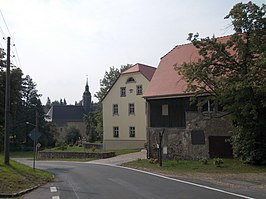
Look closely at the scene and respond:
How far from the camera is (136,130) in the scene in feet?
180

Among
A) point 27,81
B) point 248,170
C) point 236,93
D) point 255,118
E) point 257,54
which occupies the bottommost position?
point 248,170

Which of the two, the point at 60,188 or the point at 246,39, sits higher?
the point at 246,39

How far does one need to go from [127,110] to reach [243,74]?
3200cm

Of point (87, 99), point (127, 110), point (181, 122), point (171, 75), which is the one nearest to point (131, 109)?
point (127, 110)

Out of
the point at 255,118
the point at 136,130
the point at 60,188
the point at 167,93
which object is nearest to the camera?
the point at 60,188

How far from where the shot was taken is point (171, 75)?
37.7 m

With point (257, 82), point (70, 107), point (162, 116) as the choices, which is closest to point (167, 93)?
point (162, 116)

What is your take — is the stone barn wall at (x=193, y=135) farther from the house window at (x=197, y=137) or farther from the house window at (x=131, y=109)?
the house window at (x=131, y=109)

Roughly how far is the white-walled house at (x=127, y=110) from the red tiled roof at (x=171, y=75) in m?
13.0

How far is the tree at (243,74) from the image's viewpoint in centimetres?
2434

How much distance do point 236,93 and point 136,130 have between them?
31085 millimetres

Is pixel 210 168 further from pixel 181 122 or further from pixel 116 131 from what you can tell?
pixel 116 131

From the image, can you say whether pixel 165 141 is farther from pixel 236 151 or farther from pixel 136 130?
pixel 136 130

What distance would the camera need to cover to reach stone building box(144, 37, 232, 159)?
104 feet
